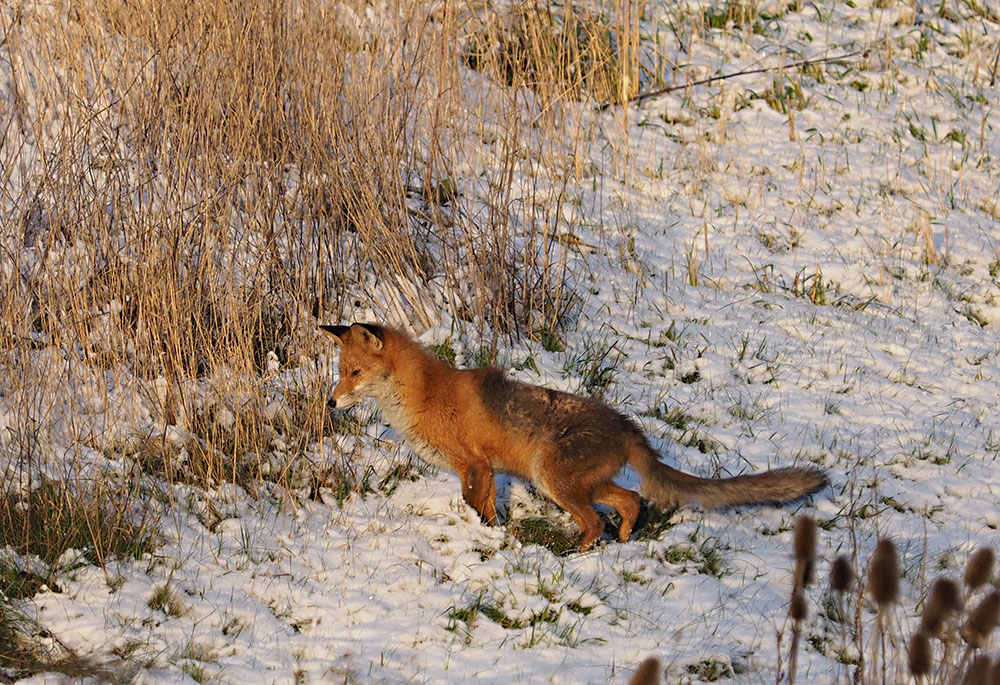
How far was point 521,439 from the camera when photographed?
6.36 meters

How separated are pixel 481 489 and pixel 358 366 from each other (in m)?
1.18

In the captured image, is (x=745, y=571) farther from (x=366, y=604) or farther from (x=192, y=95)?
(x=192, y=95)

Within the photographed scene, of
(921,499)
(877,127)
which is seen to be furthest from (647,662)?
(877,127)

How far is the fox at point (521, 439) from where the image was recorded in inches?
243

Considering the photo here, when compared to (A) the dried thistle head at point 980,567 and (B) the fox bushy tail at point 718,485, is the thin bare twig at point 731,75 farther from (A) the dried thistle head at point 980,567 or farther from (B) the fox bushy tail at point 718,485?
(A) the dried thistle head at point 980,567

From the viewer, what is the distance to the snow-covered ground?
213 inches

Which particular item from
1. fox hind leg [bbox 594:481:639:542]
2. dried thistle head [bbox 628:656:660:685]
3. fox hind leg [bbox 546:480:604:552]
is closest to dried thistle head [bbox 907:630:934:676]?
dried thistle head [bbox 628:656:660:685]

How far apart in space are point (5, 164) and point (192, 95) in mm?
1313

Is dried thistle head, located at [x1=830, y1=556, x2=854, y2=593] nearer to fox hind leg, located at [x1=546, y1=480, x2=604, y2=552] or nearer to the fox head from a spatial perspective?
fox hind leg, located at [x1=546, y1=480, x2=604, y2=552]

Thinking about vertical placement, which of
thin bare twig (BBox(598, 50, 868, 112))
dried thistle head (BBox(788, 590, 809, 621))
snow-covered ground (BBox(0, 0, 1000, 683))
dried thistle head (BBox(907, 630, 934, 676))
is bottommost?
snow-covered ground (BBox(0, 0, 1000, 683))

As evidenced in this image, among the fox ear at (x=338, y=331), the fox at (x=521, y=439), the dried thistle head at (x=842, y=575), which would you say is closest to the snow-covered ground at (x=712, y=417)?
the fox at (x=521, y=439)

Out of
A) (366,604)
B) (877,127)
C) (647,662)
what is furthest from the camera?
(877,127)

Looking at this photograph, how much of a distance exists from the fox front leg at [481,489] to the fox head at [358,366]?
87 cm

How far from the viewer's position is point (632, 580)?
5.98m
